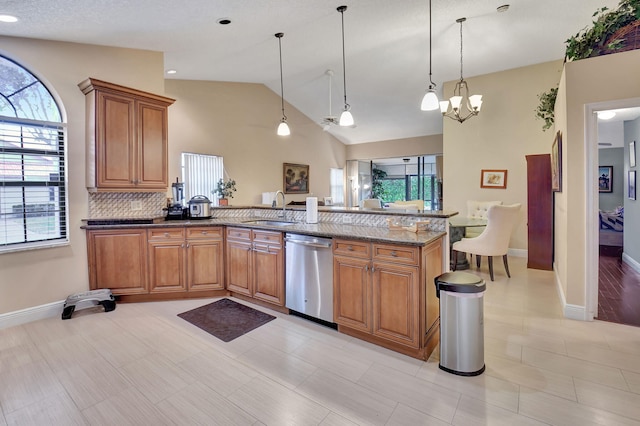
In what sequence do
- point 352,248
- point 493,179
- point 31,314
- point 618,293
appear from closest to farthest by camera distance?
point 352,248 → point 31,314 → point 618,293 → point 493,179

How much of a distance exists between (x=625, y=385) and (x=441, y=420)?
1.32 m

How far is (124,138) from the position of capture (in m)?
3.66

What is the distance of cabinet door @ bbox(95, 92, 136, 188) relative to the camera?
3.49 meters

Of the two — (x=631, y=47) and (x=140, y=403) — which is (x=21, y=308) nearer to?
(x=140, y=403)

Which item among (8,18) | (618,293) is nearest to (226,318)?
(8,18)

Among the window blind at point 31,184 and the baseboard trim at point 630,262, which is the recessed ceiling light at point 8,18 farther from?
the baseboard trim at point 630,262

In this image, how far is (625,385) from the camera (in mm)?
2068

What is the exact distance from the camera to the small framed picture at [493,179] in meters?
6.00

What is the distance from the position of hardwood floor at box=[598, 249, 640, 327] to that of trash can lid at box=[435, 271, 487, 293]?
1.85 meters

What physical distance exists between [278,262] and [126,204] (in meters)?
2.16

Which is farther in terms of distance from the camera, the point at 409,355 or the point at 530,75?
the point at 530,75

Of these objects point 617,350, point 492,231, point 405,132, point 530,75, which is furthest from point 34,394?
point 405,132

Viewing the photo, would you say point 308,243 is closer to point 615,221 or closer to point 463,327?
point 463,327

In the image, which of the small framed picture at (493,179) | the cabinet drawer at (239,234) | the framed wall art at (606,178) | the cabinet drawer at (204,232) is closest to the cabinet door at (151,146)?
the cabinet drawer at (204,232)
